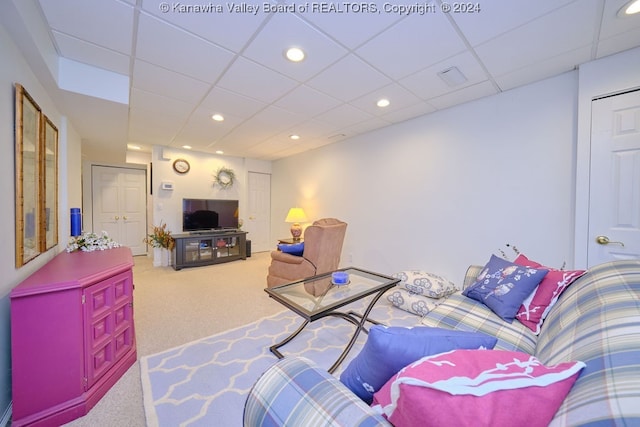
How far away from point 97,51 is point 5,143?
98 centimetres

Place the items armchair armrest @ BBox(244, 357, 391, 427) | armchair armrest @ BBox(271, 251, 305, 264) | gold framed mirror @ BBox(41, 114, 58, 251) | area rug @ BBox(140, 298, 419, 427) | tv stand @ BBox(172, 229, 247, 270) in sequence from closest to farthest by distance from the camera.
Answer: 1. armchair armrest @ BBox(244, 357, 391, 427)
2. area rug @ BBox(140, 298, 419, 427)
3. gold framed mirror @ BBox(41, 114, 58, 251)
4. armchair armrest @ BBox(271, 251, 305, 264)
5. tv stand @ BBox(172, 229, 247, 270)

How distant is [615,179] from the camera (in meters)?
1.92

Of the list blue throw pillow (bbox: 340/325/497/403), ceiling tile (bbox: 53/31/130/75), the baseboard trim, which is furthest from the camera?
ceiling tile (bbox: 53/31/130/75)

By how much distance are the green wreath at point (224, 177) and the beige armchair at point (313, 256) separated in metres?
2.97

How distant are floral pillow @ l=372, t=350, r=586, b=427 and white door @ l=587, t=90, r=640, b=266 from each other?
7.00 feet

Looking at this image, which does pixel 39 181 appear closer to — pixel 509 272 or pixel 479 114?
pixel 509 272

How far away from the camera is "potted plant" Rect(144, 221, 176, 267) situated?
14.9 feet

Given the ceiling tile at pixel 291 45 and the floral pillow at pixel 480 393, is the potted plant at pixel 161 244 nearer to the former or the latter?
the ceiling tile at pixel 291 45

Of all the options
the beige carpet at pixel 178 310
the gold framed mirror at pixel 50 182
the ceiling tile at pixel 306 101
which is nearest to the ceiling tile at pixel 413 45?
the ceiling tile at pixel 306 101

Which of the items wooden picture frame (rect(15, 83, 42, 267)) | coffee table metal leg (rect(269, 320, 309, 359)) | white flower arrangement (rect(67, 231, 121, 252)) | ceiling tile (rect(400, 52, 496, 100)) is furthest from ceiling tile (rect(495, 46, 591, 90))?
white flower arrangement (rect(67, 231, 121, 252))

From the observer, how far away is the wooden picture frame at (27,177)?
1.40 meters

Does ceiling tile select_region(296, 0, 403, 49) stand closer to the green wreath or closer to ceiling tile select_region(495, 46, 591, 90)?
ceiling tile select_region(495, 46, 591, 90)

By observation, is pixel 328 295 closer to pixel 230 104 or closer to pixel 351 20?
pixel 351 20

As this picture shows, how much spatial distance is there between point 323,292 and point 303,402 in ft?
5.10
